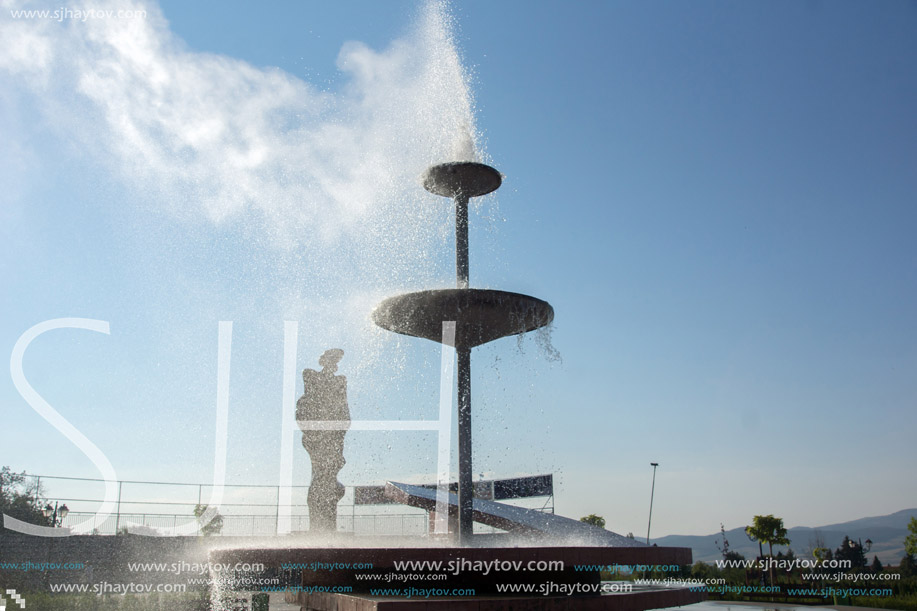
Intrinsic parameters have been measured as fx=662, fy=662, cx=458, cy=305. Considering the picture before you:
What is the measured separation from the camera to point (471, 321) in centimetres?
1012

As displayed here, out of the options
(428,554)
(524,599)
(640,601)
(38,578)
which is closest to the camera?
(524,599)

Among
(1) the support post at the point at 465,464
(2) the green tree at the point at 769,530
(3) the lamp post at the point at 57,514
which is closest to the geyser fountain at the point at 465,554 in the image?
(1) the support post at the point at 465,464

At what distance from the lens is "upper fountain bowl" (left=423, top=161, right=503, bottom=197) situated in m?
11.1

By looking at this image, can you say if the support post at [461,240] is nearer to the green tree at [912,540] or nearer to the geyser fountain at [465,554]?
the geyser fountain at [465,554]

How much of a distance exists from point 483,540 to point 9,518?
1860cm

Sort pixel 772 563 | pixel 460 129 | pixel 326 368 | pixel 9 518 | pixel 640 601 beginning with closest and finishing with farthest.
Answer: pixel 640 601 → pixel 460 129 → pixel 326 368 → pixel 9 518 → pixel 772 563

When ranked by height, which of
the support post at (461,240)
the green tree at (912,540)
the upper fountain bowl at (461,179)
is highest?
the upper fountain bowl at (461,179)

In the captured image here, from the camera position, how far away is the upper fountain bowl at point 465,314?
9.52 metres

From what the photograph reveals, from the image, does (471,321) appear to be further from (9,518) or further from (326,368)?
(9,518)

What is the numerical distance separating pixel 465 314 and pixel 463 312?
0.23ft

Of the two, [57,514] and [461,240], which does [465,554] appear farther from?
[57,514]

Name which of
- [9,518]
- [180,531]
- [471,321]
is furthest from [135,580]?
[471,321]

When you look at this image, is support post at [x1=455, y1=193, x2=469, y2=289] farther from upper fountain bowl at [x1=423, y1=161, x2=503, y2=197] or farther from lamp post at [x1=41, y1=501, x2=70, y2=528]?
lamp post at [x1=41, y1=501, x2=70, y2=528]

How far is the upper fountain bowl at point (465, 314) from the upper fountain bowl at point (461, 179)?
2542mm
